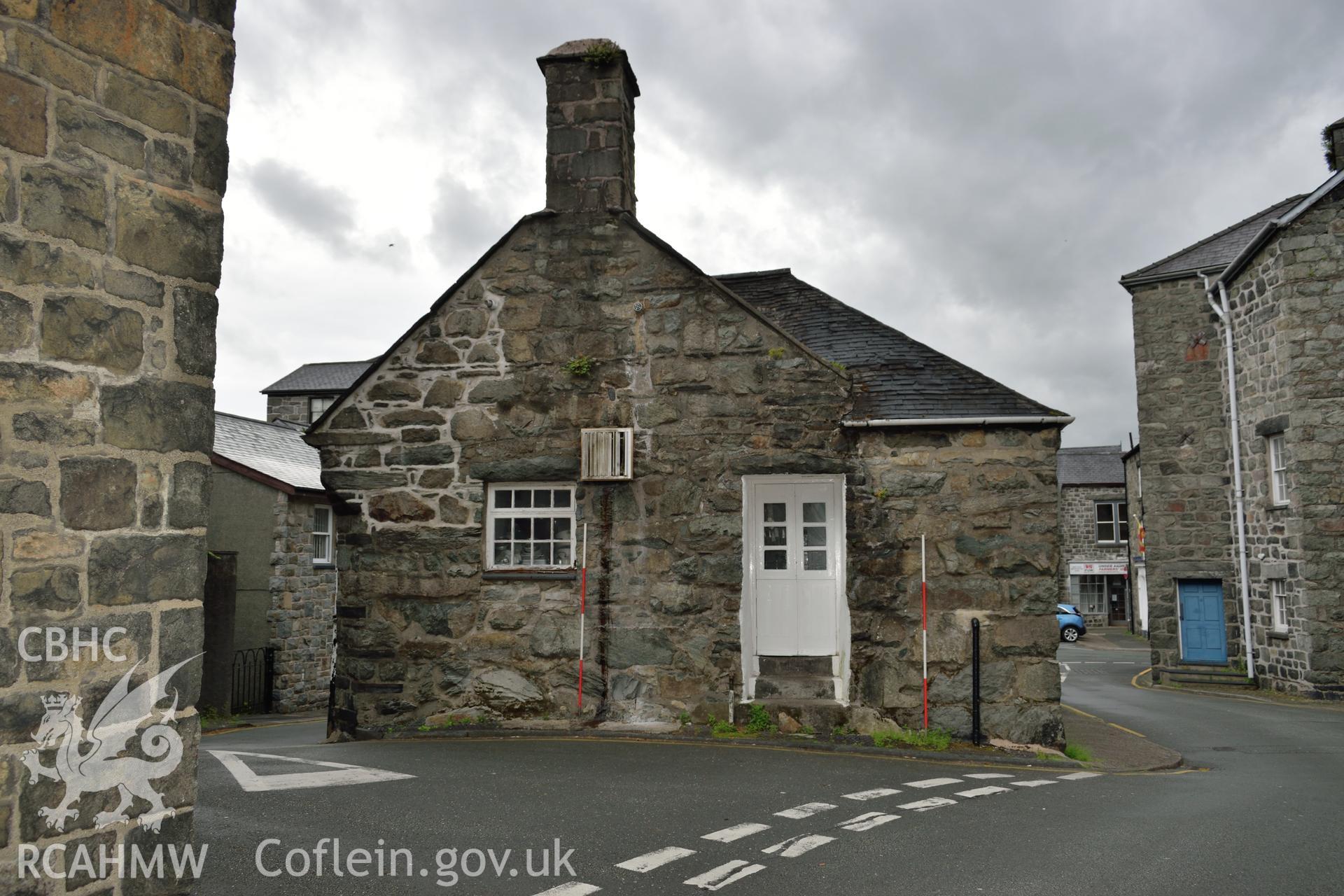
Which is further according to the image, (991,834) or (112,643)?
(991,834)

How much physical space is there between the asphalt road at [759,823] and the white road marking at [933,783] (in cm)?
4

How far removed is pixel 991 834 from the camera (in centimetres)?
596

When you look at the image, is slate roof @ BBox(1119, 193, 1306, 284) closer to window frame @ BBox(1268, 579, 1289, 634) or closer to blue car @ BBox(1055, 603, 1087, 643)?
window frame @ BBox(1268, 579, 1289, 634)

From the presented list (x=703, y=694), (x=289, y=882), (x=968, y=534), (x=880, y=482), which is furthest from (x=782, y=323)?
(x=289, y=882)

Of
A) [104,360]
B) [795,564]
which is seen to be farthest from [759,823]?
[104,360]

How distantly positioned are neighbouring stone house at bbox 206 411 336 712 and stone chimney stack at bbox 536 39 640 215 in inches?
411

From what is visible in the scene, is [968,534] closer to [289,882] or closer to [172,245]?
[289,882]

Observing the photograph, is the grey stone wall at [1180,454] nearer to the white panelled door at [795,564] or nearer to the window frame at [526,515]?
the white panelled door at [795,564]

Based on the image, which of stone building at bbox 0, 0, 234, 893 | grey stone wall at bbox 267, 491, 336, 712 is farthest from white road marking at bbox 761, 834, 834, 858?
grey stone wall at bbox 267, 491, 336, 712

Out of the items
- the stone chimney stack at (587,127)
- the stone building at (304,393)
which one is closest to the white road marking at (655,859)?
the stone chimney stack at (587,127)

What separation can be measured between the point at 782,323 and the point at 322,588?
41.9ft

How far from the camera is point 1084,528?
38.7 meters

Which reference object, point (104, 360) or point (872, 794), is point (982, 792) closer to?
point (872, 794)

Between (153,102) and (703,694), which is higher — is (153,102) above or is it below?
above
